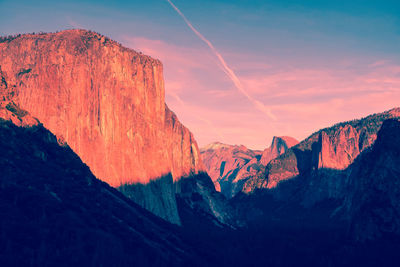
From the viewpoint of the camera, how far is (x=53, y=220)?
155 metres

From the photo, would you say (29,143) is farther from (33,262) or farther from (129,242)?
(33,262)

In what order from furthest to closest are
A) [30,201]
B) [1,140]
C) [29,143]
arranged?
[29,143] < [1,140] < [30,201]

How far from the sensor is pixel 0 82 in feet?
650

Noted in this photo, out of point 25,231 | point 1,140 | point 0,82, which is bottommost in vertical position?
point 25,231

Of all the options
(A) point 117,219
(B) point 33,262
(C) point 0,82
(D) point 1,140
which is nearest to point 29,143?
(D) point 1,140

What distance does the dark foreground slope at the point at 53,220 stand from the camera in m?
139

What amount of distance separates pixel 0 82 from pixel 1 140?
102 ft

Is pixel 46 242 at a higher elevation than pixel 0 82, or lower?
lower

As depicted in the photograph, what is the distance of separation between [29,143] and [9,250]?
65.9m

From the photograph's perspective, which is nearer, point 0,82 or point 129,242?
point 129,242

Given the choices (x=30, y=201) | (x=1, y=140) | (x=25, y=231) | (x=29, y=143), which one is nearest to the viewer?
(x=25, y=231)

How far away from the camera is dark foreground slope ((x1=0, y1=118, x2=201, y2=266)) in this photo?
139m

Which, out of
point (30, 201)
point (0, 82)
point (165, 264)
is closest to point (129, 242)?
point (165, 264)

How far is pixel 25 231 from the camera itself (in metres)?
142
